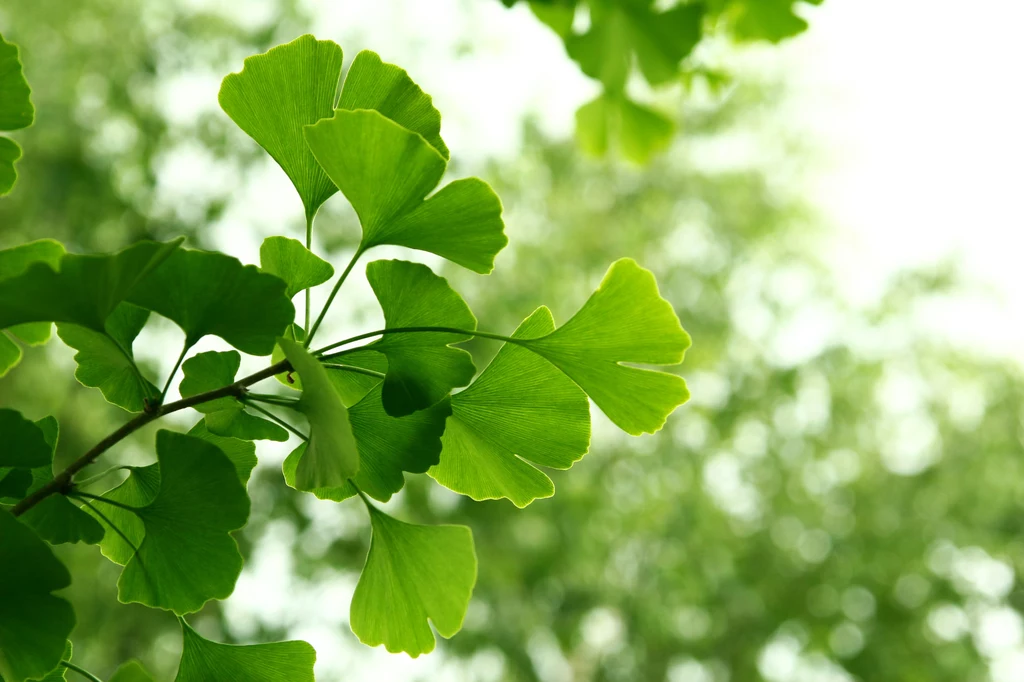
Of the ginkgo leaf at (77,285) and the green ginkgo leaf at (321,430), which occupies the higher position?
the ginkgo leaf at (77,285)

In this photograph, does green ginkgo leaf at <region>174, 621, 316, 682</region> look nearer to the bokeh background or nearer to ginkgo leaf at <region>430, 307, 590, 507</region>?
ginkgo leaf at <region>430, 307, 590, 507</region>

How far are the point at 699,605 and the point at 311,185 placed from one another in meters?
5.27

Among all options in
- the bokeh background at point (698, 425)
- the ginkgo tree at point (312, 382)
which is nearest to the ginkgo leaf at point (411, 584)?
the ginkgo tree at point (312, 382)

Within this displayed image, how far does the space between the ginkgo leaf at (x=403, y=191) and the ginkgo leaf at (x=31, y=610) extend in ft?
0.45

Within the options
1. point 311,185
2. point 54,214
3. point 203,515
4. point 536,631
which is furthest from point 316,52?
point 536,631

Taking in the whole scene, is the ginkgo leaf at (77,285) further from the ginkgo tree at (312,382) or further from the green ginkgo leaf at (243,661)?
the green ginkgo leaf at (243,661)

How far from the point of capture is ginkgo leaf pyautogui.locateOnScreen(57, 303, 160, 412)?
0.92 ft

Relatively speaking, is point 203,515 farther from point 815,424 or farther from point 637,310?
point 815,424

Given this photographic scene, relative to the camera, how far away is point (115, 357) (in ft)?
0.93

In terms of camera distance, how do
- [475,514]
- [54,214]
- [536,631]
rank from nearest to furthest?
[54,214] → [475,514] → [536,631]

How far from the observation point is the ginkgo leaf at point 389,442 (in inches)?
11.4

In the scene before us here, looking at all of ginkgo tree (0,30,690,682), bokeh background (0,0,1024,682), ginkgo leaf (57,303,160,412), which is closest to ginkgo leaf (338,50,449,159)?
ginkgo tree (0,30,690,682)

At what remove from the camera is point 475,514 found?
445 centimetres

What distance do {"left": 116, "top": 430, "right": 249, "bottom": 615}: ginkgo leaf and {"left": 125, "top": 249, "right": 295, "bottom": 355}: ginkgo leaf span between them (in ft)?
0.11
